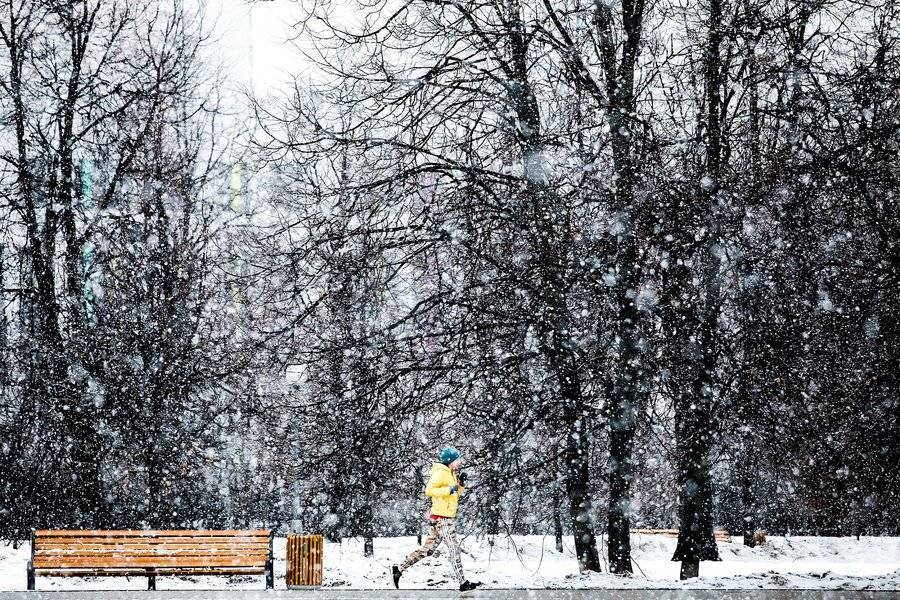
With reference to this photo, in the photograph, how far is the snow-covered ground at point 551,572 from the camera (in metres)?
9.80

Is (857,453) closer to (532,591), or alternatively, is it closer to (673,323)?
(673,323)

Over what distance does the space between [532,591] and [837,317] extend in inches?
169

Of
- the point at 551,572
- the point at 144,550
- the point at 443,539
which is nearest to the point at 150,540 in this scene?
the point at 144,550

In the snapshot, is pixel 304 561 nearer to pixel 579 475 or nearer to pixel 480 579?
pixel 480 579

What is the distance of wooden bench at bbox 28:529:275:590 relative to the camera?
996cm

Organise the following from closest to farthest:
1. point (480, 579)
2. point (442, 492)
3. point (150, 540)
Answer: point (442, 492)
point (150, 540)
point (480, 579)

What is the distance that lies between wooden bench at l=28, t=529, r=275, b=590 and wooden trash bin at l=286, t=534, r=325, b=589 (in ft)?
0.85

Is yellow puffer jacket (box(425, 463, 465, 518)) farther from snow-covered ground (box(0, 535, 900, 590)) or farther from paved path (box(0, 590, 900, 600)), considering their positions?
snow-covered ground (box(0, 535, 900, 590))

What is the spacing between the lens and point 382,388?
10.5 meters

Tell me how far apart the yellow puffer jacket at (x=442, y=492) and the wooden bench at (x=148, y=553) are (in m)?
2.27

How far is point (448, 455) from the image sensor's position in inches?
373

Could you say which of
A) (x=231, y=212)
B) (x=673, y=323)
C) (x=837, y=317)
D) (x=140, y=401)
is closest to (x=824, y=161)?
(x=837, y=317)

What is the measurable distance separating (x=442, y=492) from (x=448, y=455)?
41 centimetres

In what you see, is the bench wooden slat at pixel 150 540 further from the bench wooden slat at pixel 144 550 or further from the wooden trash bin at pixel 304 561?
the wooden trash bin at pixel 304 561
